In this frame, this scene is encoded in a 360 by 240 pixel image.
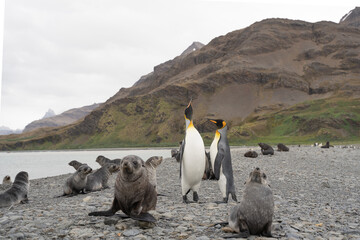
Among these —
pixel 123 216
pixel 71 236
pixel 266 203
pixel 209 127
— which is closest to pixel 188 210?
pixel 123 216

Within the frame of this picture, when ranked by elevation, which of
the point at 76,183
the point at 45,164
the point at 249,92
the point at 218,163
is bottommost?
the point at 45,164

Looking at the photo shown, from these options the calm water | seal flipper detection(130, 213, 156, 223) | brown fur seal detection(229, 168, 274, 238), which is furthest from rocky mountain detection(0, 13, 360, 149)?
seal flipper detection(130, 213, 156, 223)

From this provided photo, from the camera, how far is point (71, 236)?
5.02 meters

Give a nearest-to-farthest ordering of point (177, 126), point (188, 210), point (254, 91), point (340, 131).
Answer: point (188, 210), point (340, 131), point (177, 126), point (254, 91)

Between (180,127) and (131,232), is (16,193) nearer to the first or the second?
(131,232)

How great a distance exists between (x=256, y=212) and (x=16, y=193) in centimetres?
772

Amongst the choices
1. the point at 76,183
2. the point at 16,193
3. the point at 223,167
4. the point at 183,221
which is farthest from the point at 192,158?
the point at 16,193

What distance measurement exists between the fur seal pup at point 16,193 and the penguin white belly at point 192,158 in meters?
5.20

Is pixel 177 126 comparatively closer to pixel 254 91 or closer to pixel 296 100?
pixel 254 91

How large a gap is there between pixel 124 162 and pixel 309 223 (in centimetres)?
377

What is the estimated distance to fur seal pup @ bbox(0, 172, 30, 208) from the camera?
9.15 meters

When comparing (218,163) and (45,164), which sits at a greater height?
(218,163)

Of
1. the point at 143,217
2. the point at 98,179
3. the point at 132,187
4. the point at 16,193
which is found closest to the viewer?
the point at 143,217

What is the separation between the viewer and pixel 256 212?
5.23 metres
